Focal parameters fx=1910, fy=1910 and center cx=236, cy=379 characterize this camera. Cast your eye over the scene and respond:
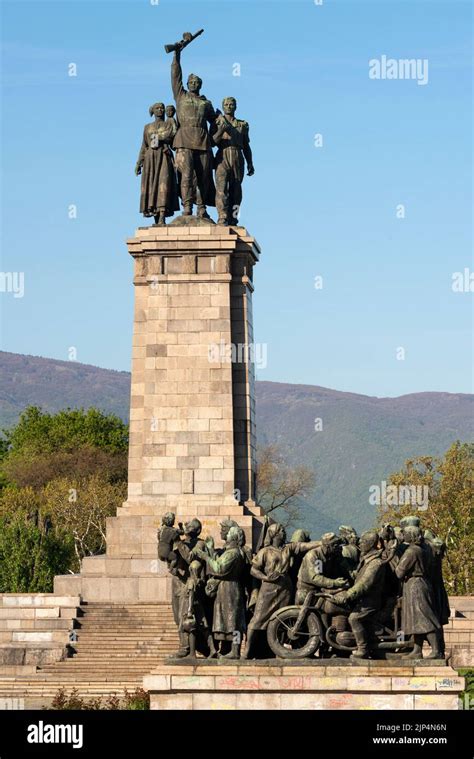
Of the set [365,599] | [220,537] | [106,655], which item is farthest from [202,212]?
[365,599]

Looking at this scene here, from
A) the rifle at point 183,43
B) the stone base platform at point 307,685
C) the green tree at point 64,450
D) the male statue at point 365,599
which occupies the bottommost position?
the stone base platform at point 307,685

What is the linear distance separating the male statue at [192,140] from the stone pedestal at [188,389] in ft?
4.18

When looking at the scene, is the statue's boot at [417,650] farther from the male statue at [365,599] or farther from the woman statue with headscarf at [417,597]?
the male statue at [365,599]

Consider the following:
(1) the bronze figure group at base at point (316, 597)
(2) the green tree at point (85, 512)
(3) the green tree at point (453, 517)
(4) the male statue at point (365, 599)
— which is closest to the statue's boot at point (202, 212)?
(1) the bronze figure group at base at point (316, 597)

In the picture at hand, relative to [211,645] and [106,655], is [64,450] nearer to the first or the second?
[106,655]

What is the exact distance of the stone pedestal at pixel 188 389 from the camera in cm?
4353

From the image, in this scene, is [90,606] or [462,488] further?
[462,488]

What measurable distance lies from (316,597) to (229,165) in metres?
18.0

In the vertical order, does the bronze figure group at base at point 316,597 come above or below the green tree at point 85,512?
below

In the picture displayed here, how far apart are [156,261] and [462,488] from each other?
→ 861 inches

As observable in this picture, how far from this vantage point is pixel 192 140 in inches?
1811
